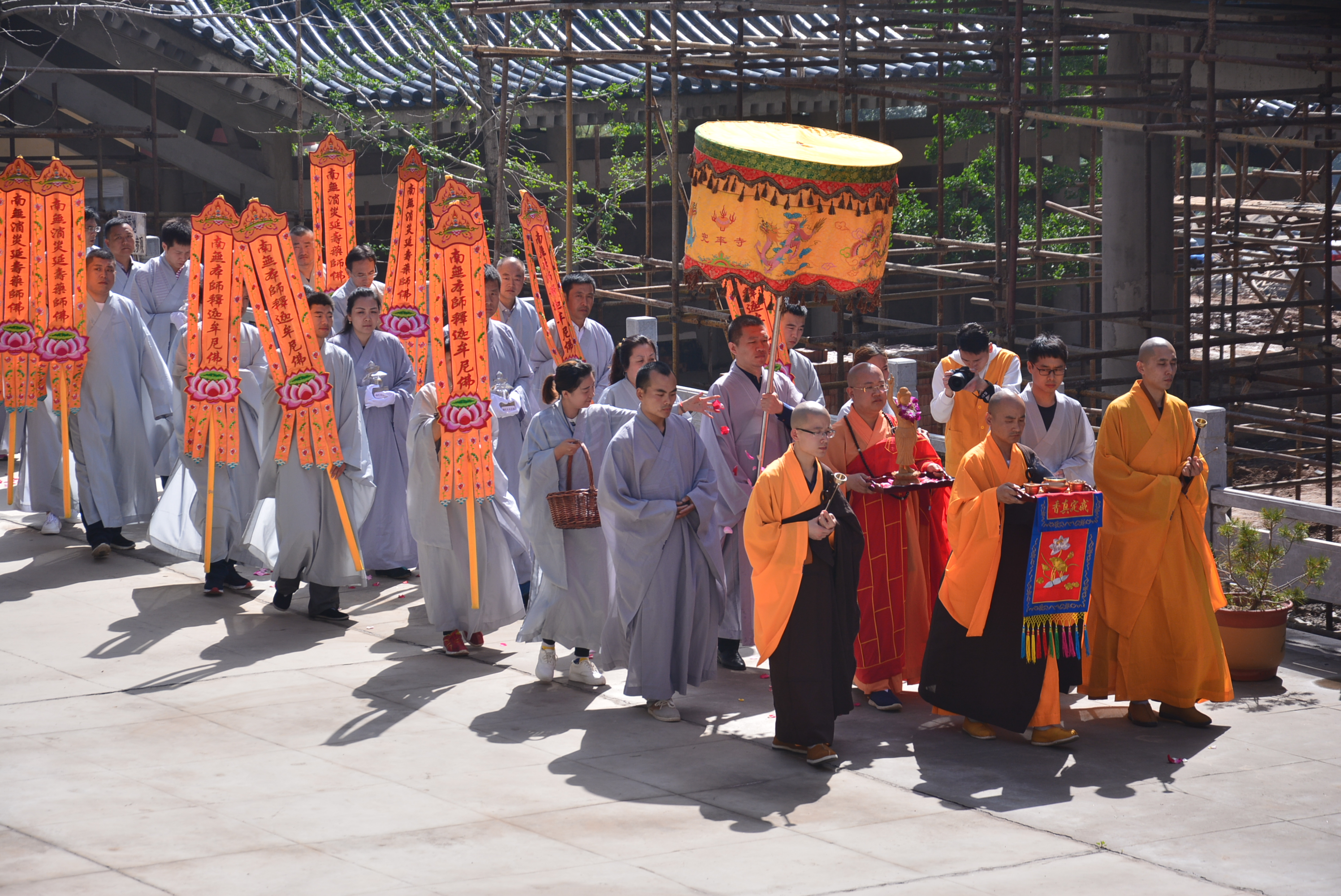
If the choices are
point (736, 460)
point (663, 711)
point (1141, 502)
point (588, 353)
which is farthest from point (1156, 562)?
point (588, 353)

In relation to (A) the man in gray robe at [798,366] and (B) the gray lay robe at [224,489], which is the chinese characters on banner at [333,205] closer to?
(B) the gray lay robe at [224,489]

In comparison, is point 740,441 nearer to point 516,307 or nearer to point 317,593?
point 317,593

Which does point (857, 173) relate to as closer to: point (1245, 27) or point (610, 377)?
point (610, 377)

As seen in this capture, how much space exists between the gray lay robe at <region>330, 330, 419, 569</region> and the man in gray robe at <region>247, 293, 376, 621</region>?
2.44 ft

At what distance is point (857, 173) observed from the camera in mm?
5980

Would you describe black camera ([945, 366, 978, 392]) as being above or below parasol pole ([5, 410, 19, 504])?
above

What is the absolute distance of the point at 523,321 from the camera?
945cm

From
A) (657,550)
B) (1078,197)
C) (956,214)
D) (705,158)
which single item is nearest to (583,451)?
(657,550)

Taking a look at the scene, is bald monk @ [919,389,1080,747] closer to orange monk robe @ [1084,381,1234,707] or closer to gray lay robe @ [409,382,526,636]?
orange monk robe @ [1084,381,1234,707]

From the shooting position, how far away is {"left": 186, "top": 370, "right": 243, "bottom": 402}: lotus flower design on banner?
26.5ft

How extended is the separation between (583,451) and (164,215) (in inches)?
366

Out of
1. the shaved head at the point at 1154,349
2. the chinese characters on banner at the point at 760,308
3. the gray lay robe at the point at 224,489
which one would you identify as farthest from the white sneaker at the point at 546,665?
the shaved head at the point at 1154,349

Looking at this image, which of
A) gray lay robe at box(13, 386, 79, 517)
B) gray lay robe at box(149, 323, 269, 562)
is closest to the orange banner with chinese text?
gray lay robe at box(149, 323, 269, 562)

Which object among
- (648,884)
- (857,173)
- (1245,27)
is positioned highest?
(1245,27)
